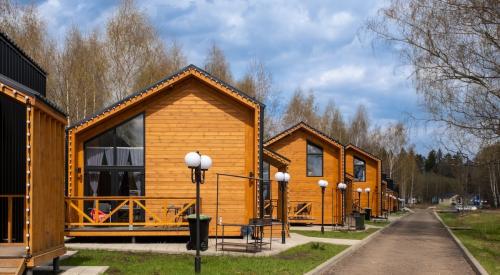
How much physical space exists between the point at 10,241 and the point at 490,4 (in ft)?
56.7

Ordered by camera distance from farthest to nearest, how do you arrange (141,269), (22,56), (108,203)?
1. (108,203)
2. (22,56)
3. (141,269)

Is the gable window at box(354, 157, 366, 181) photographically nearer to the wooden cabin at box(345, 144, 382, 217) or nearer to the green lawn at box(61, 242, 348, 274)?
the wooden cabin at box(345, 144, 382, 217)

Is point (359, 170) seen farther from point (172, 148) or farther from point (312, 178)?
point (172, 148)

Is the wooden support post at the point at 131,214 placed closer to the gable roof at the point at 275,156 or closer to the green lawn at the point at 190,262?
the green lawn at the point at 190,262

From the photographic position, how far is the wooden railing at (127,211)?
Result: 18.4m

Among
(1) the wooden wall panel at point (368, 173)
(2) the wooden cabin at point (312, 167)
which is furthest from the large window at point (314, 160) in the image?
(1) the wooden wall panel at point (368, 173)

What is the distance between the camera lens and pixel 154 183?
20.1 m

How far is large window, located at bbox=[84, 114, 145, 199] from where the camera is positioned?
19953 mm

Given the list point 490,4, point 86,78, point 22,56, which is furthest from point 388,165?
point 22,56

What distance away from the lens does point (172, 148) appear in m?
20.3

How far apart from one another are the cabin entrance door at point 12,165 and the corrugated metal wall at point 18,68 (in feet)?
3.78

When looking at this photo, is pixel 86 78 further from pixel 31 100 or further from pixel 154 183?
pixel 31 100

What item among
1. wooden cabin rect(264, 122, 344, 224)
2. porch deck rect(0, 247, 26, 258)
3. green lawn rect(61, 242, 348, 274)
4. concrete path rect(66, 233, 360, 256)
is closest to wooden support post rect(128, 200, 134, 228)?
concrete path rect(66, 233, 360, 256)

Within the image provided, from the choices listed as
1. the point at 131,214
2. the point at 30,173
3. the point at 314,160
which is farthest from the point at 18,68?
the point at 314,160
